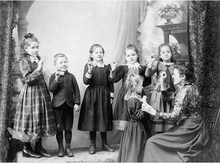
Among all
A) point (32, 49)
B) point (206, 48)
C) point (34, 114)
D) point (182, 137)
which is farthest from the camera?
point (206, 48)

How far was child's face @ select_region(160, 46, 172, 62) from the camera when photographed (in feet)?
10.7

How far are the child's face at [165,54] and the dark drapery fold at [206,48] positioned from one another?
284 millimetres

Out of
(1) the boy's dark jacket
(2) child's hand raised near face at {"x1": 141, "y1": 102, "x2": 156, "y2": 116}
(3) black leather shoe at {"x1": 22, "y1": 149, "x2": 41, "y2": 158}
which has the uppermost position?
(1) the boy's dark jacket

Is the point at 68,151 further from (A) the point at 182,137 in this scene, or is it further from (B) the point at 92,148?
(A) the point at 182,137

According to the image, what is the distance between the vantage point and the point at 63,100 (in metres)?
3.15

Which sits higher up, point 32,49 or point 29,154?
point 32,49

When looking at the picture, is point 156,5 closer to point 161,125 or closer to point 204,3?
point 204,3

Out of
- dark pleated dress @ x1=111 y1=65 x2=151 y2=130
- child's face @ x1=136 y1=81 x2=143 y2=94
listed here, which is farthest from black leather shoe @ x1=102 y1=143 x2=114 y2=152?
child's face @ x1=136 y1=81 x2=143 y2=94

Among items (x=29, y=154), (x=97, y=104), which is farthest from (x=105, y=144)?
(x=29, y=154)

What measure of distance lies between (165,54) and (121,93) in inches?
26.4

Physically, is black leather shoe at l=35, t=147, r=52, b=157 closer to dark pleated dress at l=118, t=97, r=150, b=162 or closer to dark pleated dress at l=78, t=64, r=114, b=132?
dark pleated dress at l=78, t=64, r=114, b=132

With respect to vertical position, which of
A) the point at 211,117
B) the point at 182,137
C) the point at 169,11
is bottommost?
the point at 182,137

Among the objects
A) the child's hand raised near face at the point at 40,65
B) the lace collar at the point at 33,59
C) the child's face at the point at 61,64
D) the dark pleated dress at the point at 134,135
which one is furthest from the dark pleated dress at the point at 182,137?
the lace collar at the point at 33,59

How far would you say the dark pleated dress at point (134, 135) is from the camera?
2.86 meters
